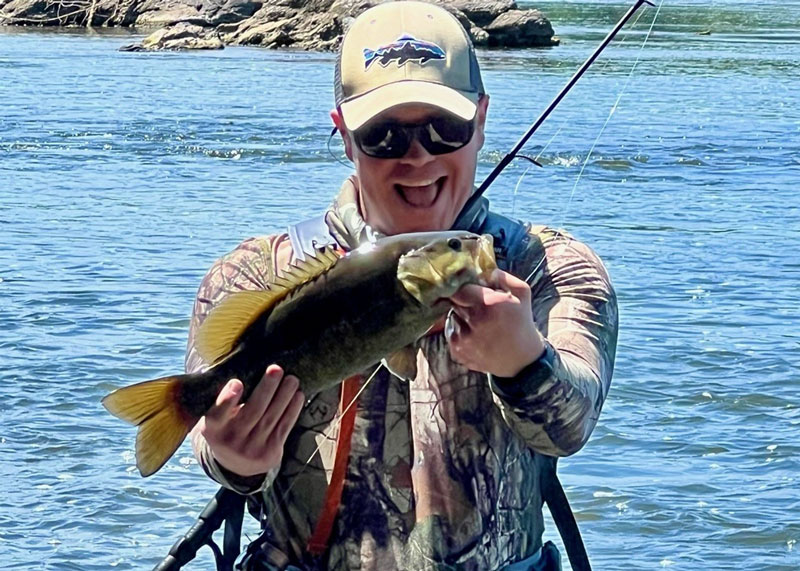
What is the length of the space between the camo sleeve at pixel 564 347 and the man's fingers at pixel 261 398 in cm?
52

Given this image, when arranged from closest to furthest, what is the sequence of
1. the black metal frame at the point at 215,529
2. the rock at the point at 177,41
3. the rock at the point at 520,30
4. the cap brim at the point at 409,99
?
the cap brim at the point at 409,99, the black metal frame at the point at 215,529, the rock at the point at 177,41, the rock at the point at 520,30

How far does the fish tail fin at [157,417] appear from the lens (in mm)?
3387

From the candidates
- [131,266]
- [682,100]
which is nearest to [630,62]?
[682,100]

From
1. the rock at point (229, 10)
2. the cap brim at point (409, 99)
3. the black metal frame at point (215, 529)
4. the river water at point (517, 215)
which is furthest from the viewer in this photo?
the rock at point (229, 10)

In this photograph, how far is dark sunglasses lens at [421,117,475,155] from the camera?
12.2 feet

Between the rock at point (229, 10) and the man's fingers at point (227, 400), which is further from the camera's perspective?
the rock at point (229, 10)

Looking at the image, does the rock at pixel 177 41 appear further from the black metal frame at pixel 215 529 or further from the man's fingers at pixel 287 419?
the man's fingers at pixel 287 419

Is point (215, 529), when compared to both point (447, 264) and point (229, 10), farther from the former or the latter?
point (229, 10)

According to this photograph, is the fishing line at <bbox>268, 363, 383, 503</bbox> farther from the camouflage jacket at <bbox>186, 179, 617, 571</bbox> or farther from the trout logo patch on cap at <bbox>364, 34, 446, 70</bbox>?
the trout logo patch on cap at <bbox>364, 34, 446, 70</bbox>

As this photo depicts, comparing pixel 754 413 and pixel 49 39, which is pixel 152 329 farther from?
pixel 49 39

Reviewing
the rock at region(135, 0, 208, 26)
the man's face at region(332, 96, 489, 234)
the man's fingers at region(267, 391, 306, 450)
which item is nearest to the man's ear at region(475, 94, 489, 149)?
the man's face at region(332, 96, 489, 234)

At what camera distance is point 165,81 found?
31750mm

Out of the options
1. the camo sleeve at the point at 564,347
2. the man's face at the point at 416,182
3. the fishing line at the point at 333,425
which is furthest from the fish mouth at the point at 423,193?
the fishing line at the point at 333,425

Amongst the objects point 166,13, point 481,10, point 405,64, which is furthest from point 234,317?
point 166,13
